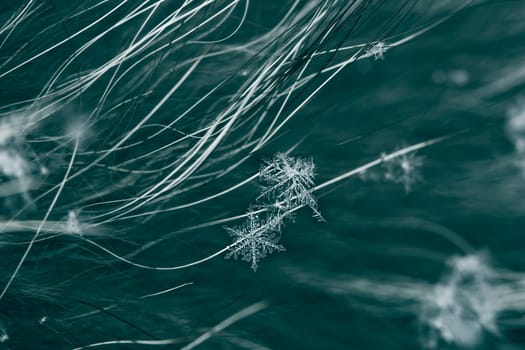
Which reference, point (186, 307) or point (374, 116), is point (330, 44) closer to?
point (374, 116)

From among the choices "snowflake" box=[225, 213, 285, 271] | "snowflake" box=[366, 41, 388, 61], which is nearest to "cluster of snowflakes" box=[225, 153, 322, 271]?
"snowflake" box=[225, 213, 285, 271]

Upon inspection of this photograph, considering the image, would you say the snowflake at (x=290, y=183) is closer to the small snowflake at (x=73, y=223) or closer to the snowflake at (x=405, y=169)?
the snowflake at (x=405, y=169)

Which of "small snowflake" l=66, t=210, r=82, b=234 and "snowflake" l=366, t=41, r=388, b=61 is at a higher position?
"snowflake" l=366, t=41, r=388, b=61

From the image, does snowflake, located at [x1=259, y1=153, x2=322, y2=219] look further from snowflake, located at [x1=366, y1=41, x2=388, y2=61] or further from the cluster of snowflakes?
snowflake, located at [x1=366, y1=41, x2=388, y2=61]

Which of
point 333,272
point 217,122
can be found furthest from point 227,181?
point 333,272

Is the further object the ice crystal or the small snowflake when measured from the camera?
the small snowflake

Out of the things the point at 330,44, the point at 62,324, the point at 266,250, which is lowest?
the point at 62,324

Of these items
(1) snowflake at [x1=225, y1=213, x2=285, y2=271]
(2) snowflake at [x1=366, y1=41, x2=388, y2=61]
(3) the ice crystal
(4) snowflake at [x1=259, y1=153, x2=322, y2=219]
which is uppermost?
(2) snowflake at [x1=366, y1=41, x2=388, y2=61]
